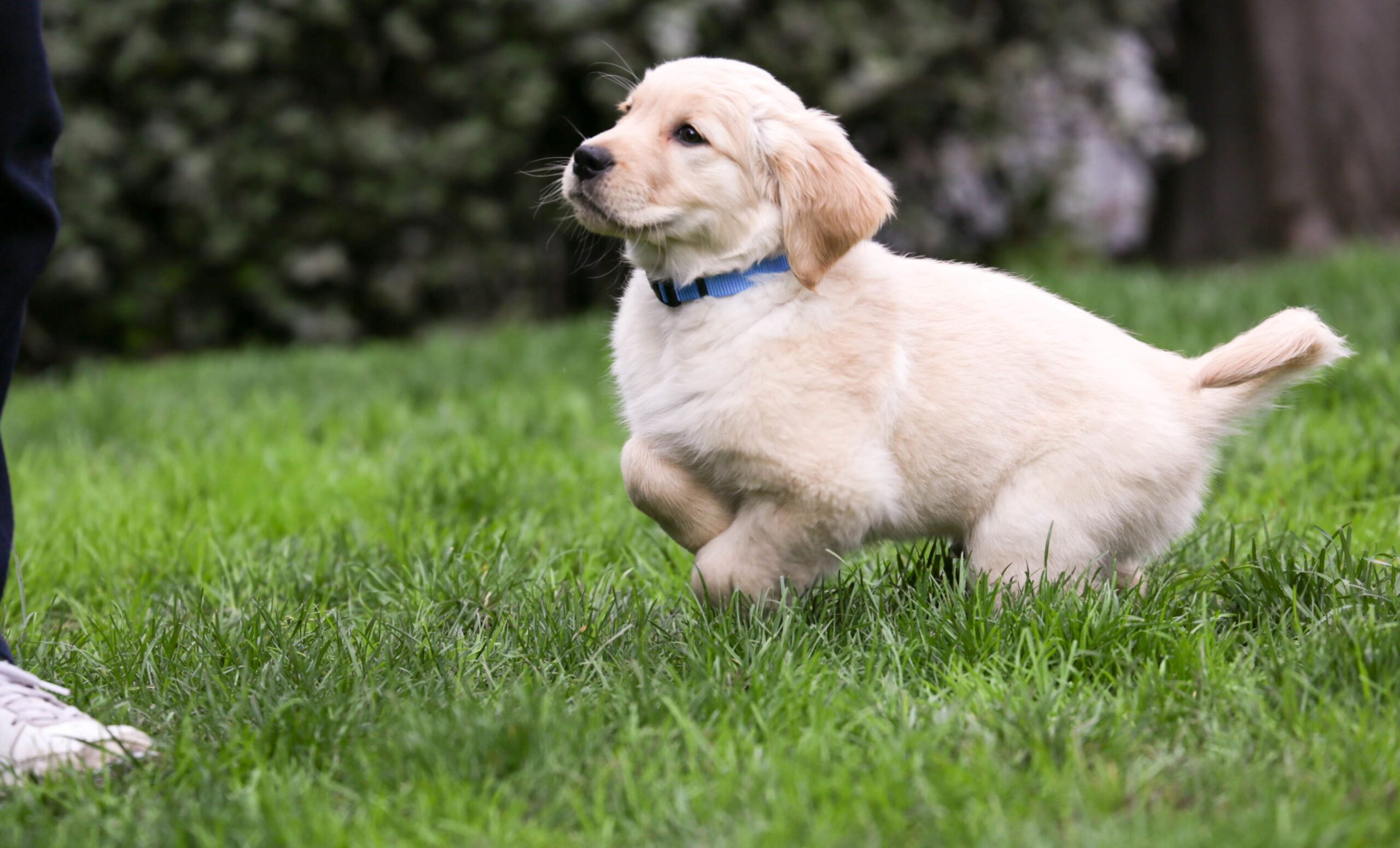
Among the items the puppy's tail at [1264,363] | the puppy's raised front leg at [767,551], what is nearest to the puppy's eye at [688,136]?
the puppy's raised front leg at [767,551]

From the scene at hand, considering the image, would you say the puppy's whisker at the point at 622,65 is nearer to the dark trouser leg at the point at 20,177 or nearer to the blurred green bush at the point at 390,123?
the blurred green bush at the point at 390,123

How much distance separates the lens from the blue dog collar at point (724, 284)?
232 centimetres

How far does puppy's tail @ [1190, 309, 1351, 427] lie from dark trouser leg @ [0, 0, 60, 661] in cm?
201

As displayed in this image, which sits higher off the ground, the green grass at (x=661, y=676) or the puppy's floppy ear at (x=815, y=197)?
the puppy's floppy ear at (x=815, y=197)

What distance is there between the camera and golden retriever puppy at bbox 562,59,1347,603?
221cm

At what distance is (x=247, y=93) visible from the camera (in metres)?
6.73

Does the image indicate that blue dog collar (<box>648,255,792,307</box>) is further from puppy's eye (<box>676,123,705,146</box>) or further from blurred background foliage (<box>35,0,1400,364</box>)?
blurred background foliage (<box>35,0,1400,364</box>)

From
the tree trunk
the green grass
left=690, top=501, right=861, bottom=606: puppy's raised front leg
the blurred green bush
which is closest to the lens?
the green grass

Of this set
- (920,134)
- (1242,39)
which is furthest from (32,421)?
(1242,39)

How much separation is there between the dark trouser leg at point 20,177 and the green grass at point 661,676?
54 centimetres

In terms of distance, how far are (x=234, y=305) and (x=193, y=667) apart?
560 centimetres

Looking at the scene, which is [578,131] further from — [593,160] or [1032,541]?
[1032,541]

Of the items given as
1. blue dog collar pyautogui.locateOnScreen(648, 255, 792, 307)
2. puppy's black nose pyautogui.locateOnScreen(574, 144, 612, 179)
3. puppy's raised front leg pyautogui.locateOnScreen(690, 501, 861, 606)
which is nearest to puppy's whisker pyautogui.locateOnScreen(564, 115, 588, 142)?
puppy's black nose pyautogui.locateOnScreen(574, 144, 612, 179)

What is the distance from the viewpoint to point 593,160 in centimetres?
226
